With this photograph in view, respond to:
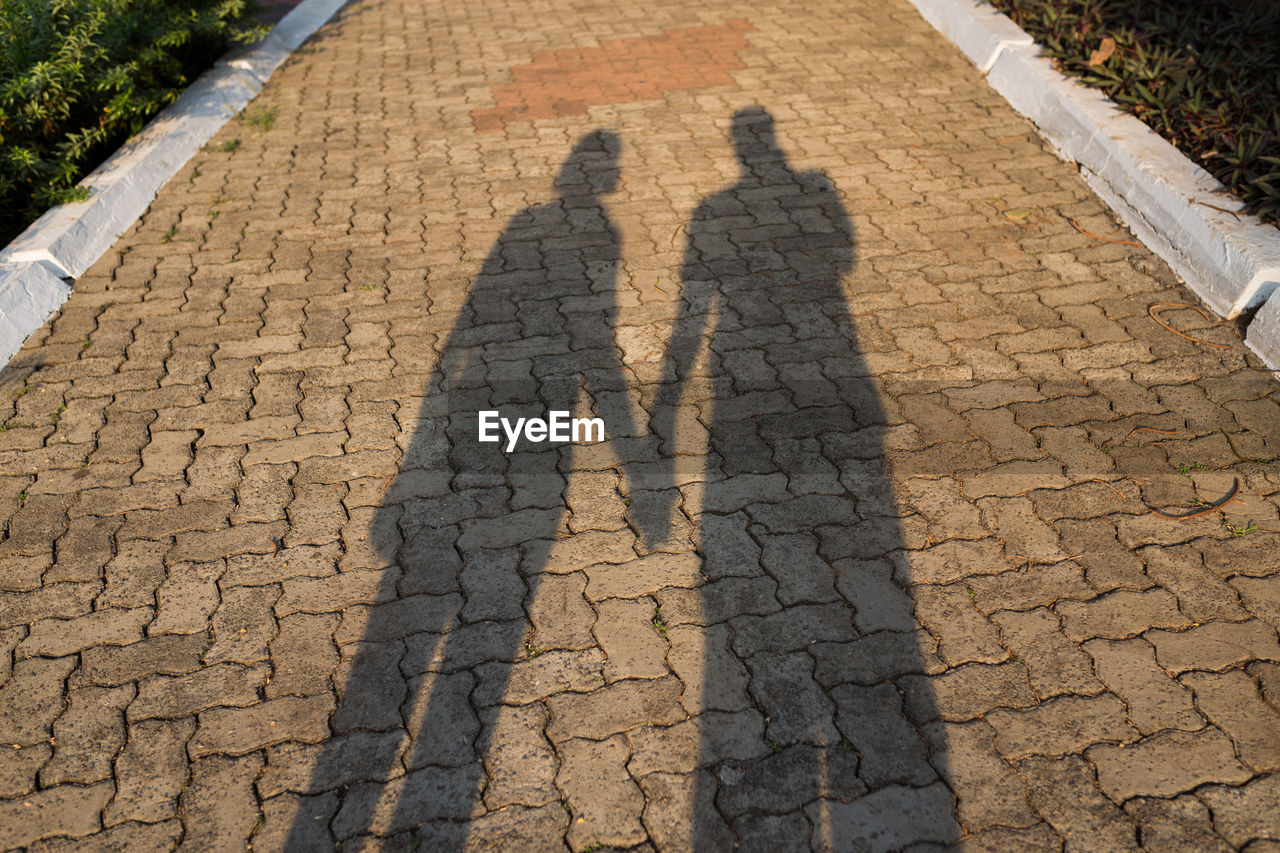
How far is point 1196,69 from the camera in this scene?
253 inches

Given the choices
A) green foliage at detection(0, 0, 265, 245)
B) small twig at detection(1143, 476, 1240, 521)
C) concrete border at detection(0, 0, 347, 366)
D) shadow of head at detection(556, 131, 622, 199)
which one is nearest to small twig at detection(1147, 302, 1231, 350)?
small twig at detection(1143, 476, 1240, 521)

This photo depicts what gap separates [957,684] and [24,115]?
257 inches

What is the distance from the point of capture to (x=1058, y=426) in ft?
13.9

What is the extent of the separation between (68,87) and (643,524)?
17.2ft

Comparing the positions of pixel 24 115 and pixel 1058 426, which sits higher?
pixel 24 115

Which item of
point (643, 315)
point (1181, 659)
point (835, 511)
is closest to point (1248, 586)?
point (1181, 659)

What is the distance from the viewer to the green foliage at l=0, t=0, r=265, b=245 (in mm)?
5730

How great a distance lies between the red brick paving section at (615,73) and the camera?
25.2ft

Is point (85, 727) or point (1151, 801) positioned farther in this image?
point (85, 727)

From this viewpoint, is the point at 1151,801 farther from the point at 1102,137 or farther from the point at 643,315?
the point at 1102,137

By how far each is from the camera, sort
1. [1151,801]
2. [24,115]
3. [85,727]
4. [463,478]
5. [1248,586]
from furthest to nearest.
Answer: [24,115]
[463,478]
[1248,586]
[85,727]
[1151,801]

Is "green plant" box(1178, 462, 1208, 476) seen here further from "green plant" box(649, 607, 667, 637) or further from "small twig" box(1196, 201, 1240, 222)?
"green plant" box(649, 607, 667, 637)

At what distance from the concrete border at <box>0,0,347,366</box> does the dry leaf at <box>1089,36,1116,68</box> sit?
712 centimetres

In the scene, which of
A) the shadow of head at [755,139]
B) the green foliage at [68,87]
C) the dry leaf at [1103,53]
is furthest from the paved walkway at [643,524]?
the dry leaf at [1103,53]
